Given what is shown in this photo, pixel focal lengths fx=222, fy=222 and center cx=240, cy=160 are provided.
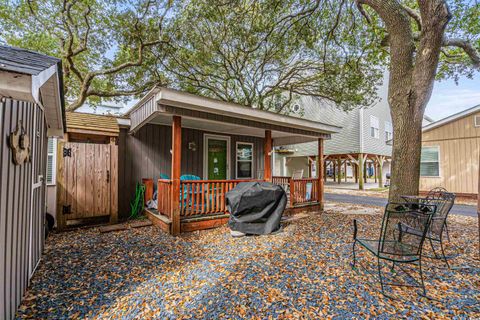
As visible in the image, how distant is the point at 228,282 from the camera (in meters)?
2.61

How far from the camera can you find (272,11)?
7105mm

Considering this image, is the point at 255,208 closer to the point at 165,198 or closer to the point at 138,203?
the point at 165,198

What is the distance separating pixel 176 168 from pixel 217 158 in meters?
3.15

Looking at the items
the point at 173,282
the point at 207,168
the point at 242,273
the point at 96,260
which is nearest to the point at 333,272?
the point at 242,273

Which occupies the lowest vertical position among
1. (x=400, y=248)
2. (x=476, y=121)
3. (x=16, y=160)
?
(x=400, y=248)

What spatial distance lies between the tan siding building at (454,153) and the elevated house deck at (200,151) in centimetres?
626

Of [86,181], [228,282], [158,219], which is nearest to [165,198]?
[158,219]

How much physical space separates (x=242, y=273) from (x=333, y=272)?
116 centimetres

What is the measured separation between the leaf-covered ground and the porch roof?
2449 mm

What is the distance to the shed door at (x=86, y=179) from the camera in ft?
15.6

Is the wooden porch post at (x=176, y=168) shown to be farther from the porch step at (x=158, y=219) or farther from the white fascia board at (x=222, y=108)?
the white fascia board at (x=222, y=108)

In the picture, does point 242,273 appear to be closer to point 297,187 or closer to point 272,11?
point 297,187

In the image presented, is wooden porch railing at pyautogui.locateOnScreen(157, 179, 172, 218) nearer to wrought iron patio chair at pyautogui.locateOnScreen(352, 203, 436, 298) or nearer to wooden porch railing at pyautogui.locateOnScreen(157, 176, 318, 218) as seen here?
wooden porch railing at pyautogui.locateOnScreen(157, 176, 318, 218)

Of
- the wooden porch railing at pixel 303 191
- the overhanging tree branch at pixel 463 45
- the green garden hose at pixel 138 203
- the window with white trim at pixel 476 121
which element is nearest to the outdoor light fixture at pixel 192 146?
the green garden hose at pixel 138 203
